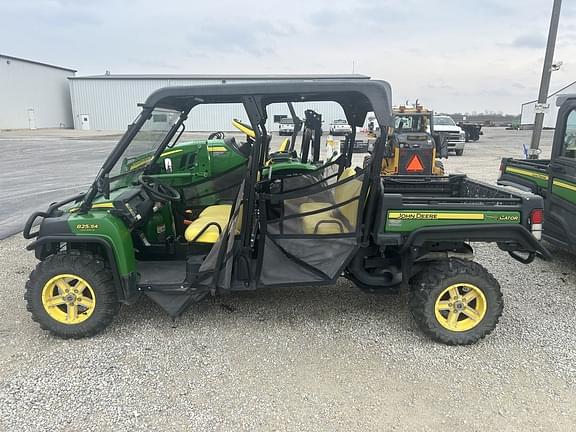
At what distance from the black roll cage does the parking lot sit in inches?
32.4

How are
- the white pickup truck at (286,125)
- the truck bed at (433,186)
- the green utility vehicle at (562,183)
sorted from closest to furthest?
1. the truck bed at (433,186)
2. the green utility vehicle at (562,183)
3. the white pickup truck at (286,125)

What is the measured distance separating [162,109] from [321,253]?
1.68 meters

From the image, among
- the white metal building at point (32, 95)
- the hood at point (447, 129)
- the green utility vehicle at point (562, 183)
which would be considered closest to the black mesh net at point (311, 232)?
the green utility vehicle at point (562, 183)

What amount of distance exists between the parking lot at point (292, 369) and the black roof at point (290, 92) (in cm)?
170

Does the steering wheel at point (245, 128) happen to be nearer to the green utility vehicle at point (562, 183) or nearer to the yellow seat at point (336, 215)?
the yellow seat at point (336, 215)

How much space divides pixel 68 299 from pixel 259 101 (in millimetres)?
2048

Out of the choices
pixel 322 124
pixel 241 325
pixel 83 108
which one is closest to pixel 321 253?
pixel 241 325

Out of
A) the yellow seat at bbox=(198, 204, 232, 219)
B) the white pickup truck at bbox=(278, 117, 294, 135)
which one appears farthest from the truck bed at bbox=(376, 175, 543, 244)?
the white pickup truck at bbox=(278, 117, 294, 135)

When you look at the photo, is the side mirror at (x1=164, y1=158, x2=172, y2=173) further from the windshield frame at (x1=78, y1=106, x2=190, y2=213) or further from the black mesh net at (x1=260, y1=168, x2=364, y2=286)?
the black mesh net at (x1=260, y1=168, x2=364, y2=286)

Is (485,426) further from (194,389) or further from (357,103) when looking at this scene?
(357,103)

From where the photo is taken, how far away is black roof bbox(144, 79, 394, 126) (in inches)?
122

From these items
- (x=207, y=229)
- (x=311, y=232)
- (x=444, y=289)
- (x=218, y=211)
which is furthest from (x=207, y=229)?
(x=444, y=289)

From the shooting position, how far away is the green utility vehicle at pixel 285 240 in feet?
10.8

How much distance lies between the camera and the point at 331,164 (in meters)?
4.28
